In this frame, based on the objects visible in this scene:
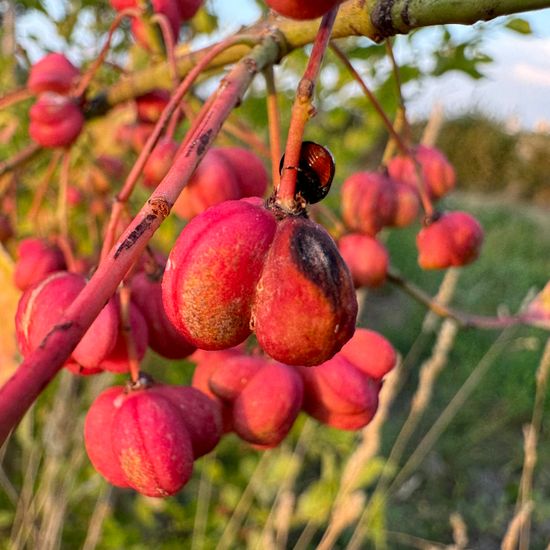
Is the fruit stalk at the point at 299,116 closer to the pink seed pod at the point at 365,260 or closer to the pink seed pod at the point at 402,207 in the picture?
the pink seed pod at the point at 365,260

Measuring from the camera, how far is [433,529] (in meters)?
2.57

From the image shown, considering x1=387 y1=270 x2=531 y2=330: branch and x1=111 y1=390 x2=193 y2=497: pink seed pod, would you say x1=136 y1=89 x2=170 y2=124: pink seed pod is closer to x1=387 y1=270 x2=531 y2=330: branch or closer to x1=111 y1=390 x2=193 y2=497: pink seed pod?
x1=387 y1=270 x2=531 y2=330: branch

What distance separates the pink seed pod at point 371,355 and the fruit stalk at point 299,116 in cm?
32

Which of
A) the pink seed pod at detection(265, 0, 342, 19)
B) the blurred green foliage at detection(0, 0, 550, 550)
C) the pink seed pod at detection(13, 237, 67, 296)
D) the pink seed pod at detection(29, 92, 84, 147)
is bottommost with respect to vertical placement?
the blurred green foliage at detection(0, 0, 550, 550)

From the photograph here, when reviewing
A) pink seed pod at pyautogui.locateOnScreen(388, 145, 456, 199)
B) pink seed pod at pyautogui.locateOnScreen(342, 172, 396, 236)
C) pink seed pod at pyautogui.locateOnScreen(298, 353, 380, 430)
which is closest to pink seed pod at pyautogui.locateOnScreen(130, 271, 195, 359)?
pink seed pod at pyautogui.locateOnScreen(298, 353, 380, 430)

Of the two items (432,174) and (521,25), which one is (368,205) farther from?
(521,25)

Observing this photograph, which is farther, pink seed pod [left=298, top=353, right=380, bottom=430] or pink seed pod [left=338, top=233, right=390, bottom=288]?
pink seed pod [left=338, top=233, right=390, bottom=288]

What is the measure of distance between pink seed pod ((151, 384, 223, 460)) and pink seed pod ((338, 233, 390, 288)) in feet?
0.90

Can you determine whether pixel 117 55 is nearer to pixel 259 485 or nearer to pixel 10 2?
pixel 10 2

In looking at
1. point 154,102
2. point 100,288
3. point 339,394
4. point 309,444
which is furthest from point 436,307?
point 309,444

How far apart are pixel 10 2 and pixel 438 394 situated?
2726 millimetres

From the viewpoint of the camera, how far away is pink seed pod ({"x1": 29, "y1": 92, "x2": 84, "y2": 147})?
801mm

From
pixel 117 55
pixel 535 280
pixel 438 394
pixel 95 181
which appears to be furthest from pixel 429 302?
pixel 535 280

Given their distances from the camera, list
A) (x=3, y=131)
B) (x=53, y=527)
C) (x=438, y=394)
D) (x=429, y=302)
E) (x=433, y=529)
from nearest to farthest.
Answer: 1. (x=429, y=302)
2. (x=3, y=131)
3. (x=53, y=527)
4. (x=433, y=529)
5. (x=438, y=394)
